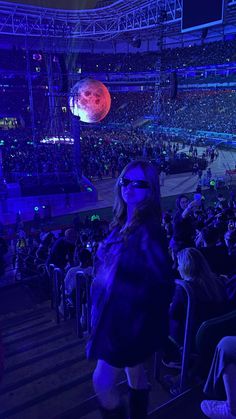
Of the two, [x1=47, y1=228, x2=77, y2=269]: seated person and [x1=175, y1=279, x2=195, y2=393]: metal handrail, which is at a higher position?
[x1=175, y1=279, x2=195, y2=393]: metal handrail

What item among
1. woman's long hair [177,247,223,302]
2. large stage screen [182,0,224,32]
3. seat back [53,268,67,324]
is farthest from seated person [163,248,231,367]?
large stage screen [182,0,224,32]

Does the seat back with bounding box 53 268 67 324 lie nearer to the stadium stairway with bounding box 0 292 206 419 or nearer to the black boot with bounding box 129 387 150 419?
the stadium stairway with bounding box 0 292 206 419

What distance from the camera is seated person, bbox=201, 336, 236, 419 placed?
2.16 meters

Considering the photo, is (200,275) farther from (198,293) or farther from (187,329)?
(187,329)

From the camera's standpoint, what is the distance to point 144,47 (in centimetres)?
4922

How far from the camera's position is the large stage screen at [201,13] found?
16.3 m

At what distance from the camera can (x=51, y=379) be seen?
119 inches

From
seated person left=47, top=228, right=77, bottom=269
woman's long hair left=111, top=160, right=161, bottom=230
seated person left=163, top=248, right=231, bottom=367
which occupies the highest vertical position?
woman's long hair left=111, top=160, right=161, bottom=230

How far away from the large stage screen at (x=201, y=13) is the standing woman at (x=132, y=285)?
17500mm

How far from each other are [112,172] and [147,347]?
879 inches

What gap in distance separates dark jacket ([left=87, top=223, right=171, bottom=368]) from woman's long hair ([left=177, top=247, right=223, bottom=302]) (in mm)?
945

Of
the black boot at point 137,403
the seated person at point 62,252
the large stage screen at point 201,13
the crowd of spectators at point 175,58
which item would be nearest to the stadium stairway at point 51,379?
the black boot at point 137,403

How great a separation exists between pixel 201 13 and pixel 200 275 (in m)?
17.9

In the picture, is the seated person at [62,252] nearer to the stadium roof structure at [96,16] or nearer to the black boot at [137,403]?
the black boot at [137,403]
